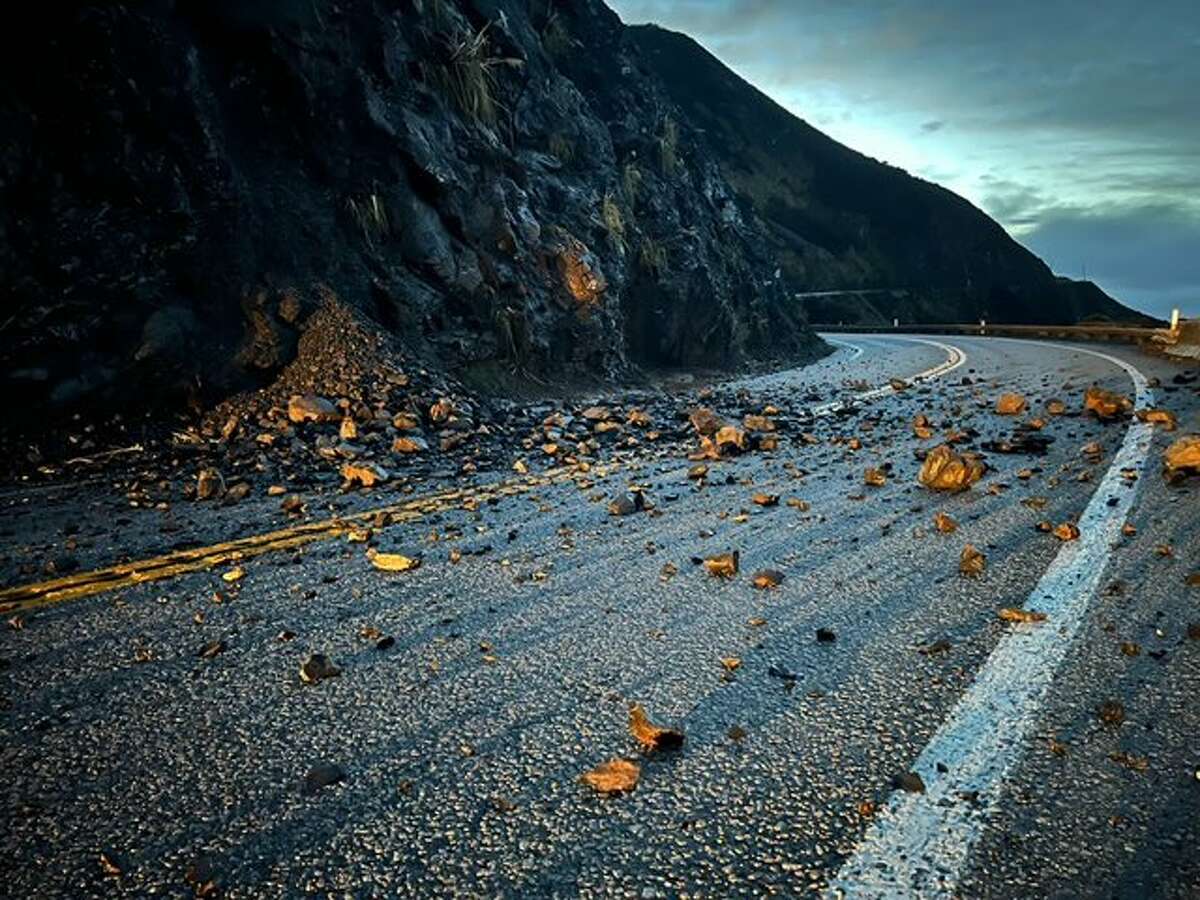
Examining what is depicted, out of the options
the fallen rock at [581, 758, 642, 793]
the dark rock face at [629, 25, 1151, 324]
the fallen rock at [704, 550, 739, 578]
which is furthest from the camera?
the dark rock face at [629, 25, 1151, 324]

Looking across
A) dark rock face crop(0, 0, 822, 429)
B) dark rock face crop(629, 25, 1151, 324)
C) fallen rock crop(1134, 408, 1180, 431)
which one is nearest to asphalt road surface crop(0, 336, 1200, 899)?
fallen rock crop(1134, 408, 1180, 431)

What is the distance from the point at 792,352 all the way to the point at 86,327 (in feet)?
59.0

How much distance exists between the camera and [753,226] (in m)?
24.9

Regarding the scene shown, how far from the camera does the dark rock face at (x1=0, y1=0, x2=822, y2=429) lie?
6258 millimetres

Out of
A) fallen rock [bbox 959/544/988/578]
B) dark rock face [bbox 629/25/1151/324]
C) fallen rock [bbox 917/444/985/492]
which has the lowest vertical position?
fallen rock [bbox 959/544/988/578]

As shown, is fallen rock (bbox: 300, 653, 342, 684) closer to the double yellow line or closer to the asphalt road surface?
the asphalt road surface

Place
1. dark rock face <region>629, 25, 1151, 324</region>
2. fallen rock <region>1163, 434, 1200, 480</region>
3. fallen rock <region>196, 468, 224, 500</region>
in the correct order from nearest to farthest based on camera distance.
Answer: fallen rock <region>1163, 434, 1200, 480</region>
fallen rock <region>196, 468, 224, 500</region>
dark rock face <region>629, 25, 1151, 324</region>

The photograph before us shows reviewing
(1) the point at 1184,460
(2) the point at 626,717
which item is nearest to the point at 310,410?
(2) the point at 626,717

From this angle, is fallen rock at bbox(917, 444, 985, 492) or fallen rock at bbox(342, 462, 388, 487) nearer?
fallen rock at bbox(917, 444, 985, 492)

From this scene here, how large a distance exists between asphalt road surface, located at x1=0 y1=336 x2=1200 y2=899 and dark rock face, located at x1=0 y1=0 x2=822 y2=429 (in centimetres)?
359

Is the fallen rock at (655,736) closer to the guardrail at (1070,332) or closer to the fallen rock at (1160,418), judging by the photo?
the fallen rock at (1160,418)

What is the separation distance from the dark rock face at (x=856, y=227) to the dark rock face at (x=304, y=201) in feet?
126

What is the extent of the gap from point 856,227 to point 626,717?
61272mm

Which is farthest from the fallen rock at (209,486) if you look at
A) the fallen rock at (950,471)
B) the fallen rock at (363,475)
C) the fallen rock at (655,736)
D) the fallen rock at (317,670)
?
the fallen rock at (950,471)
